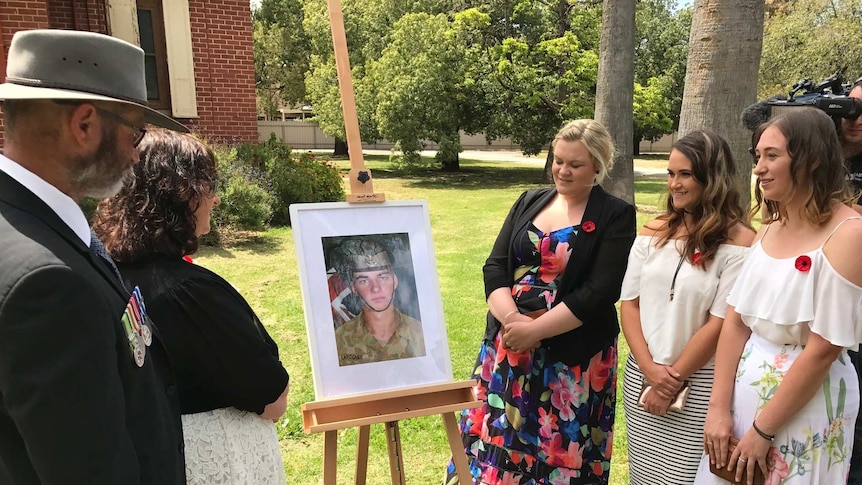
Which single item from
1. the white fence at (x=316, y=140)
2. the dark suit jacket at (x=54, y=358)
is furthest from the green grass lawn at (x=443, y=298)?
the white fence at (x=316, y=140)

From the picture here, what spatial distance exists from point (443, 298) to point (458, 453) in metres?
3.99

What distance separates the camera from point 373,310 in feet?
8.02

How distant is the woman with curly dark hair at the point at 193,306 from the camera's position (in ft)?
5.36

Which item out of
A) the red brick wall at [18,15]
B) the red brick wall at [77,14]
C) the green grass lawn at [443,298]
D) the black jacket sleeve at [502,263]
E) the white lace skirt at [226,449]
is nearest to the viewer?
the white lace skirt at [226,449]

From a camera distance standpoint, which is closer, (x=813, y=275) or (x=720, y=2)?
(x=813, y=275)

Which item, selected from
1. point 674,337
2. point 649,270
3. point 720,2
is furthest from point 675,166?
point 720,2

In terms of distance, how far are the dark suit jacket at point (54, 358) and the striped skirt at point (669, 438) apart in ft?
6.36

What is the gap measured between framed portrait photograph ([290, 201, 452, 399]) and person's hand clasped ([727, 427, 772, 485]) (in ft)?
3.62

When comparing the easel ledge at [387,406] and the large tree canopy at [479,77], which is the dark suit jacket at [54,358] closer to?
the easel ledge at [387,406]

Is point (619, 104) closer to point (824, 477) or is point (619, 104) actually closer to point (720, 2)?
point (720, 2)

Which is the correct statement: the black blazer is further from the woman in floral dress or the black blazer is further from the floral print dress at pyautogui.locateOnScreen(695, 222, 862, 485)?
the floral print dress at pyautogui.locateOnScreen(695, 222, 862, 485)

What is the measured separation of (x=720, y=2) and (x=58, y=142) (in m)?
4.30

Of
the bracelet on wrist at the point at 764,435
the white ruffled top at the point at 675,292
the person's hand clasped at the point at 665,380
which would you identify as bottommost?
the bracelet on wrist at the point at 764,435

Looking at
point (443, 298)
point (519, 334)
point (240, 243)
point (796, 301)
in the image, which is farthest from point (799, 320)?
point (240, 243)
